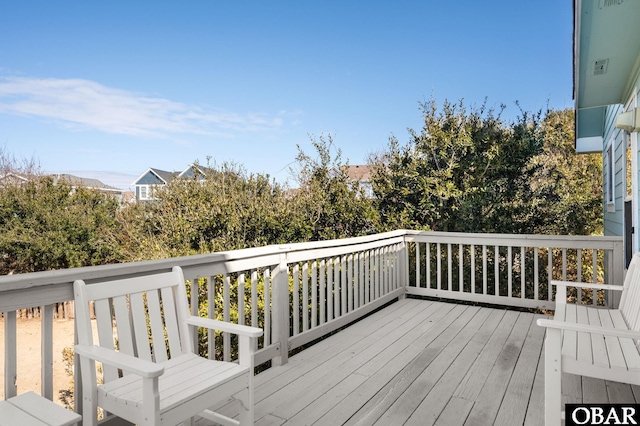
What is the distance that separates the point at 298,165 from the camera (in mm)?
7238

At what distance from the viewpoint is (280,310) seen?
3.05m

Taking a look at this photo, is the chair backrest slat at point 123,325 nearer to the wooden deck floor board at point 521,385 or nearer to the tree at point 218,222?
the wooden deck floor board at point 521,385

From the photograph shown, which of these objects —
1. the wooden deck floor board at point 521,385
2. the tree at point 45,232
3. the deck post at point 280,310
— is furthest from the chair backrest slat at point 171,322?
the tree at point 45,232

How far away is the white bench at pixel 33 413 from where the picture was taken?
1.30m

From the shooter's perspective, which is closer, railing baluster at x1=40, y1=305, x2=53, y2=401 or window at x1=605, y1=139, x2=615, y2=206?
railing baluster at x1=40, y1=305, x2=53, y2=401

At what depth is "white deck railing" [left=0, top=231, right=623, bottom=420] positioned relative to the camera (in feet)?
5.55

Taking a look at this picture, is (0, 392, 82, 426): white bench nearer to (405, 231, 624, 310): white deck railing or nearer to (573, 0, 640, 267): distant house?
(573, 0, 640, 267): distant house

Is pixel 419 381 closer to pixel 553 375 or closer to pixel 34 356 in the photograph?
pixel 553 375

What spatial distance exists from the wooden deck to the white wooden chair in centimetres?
57

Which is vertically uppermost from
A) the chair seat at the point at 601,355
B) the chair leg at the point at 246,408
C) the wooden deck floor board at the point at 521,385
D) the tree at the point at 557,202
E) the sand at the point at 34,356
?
the tree at the point at 557,202

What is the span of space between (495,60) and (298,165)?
8.69 m

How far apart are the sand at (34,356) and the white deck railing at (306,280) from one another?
3946 mm

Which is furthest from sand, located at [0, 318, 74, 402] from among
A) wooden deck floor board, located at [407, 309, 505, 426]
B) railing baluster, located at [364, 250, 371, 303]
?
wooden deck floor board, located at [407, 309, 505, 426]

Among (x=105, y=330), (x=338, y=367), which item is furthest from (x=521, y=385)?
(x=105, y=330)
